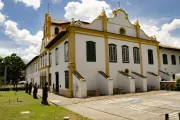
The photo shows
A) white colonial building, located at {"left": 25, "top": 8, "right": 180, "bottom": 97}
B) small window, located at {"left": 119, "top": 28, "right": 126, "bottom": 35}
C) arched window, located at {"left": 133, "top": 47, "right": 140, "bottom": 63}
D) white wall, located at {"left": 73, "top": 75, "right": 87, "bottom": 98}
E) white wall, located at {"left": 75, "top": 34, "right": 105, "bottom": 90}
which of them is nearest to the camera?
white wall, located at {"left": 73, "top": 75, "right": 87, "bottom": 98}

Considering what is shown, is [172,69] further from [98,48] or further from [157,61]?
[98,48]

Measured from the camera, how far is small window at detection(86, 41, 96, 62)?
17672 millimetres

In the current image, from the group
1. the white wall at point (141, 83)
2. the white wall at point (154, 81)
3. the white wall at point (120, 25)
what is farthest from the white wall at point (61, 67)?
the white wall at point (154, 81)

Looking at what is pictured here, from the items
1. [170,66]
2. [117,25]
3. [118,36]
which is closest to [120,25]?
[117,25]

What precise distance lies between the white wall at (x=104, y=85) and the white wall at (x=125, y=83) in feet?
8.48

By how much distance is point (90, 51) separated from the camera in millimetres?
17844

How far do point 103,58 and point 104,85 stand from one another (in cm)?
311

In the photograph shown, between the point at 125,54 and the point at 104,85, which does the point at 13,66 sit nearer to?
the point at 125,54

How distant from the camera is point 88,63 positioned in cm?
1756

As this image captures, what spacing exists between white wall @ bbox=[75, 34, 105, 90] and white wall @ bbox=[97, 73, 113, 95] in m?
0.43

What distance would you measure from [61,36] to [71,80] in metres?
5.61

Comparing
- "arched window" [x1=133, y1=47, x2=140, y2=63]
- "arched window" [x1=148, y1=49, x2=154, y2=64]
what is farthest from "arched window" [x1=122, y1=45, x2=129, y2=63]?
"arched window" [x1=148, y1=49, x2=154, y2=64]

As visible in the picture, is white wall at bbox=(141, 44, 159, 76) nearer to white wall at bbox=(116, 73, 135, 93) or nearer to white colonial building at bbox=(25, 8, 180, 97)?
white colonial building at bbox=(25, 8, 180, 97)

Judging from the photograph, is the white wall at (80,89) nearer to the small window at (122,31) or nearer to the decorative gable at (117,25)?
the decorative gable at (117,25)
